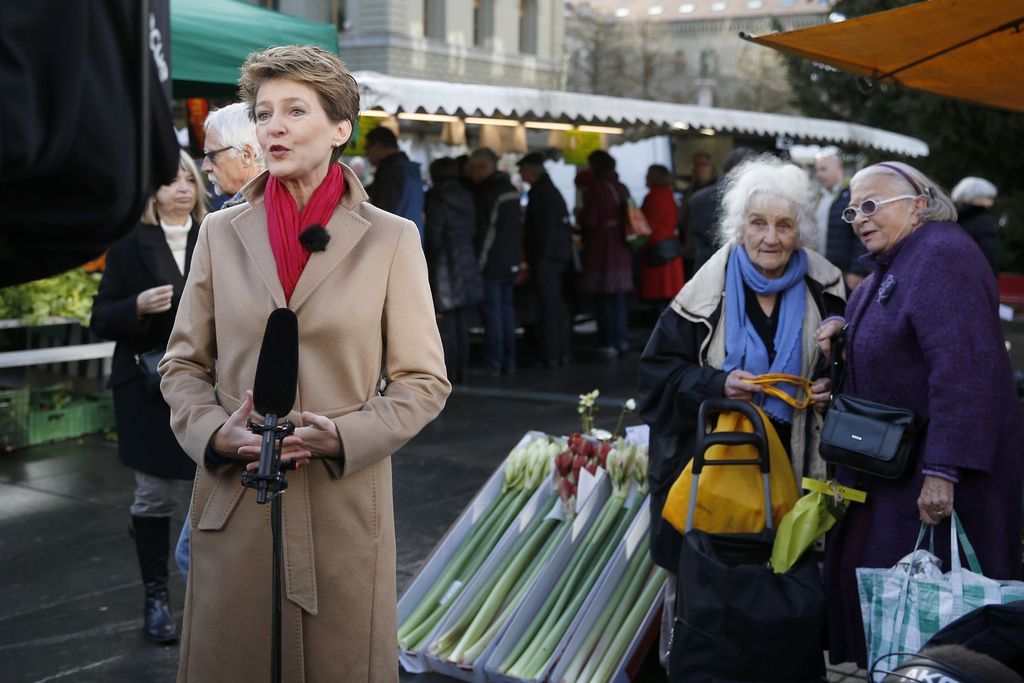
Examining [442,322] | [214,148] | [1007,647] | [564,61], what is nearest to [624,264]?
[442,322]

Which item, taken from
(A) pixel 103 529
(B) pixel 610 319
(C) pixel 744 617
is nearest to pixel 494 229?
(B) pixel 610 319

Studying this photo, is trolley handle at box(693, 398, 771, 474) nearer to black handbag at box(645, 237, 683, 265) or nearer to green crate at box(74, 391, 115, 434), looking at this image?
green crate at box(74, 391, 115, 434)

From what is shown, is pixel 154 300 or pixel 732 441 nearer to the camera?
pixel 732 441

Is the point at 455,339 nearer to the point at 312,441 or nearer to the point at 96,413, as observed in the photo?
the point at 96,413

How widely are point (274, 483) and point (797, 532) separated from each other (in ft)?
6.58

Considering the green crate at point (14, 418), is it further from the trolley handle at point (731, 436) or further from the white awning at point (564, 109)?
the trolley handle at point (731, 436)

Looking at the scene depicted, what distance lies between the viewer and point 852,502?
380 centimetres

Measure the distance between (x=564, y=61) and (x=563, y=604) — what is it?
44.8m

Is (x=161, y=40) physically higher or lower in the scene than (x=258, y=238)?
higher

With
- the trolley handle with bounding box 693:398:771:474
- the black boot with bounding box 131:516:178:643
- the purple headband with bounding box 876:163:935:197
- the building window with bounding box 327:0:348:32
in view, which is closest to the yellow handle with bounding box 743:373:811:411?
the trolley handle with bounding box 693:398:771:474

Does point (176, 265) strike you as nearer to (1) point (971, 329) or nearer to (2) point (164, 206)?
(2) point (164, 206)

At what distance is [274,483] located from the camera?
208 cm

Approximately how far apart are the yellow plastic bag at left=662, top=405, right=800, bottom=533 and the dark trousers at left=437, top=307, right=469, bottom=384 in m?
7.06

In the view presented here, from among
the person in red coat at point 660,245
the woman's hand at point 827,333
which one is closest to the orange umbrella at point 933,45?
the woman's hand at point 827,333
